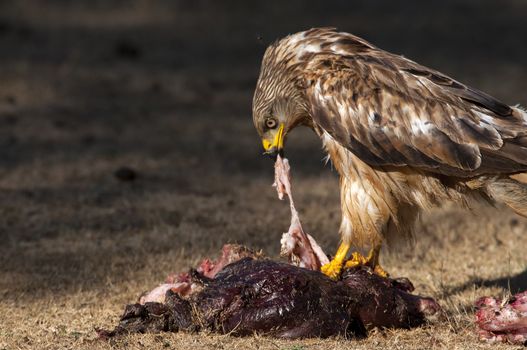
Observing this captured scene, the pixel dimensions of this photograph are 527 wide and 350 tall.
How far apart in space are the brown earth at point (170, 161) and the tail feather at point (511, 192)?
2.60 feet

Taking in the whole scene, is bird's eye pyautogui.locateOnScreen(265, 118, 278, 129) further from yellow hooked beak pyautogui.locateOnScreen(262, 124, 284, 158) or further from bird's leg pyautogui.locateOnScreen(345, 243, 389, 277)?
bird's leg pyautogui.locateOnScreen(345, 243, 389, 277)

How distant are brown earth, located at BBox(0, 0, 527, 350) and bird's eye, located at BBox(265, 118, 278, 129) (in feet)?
4.22

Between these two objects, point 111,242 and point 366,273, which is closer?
point 366,273

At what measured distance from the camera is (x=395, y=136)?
6.79 m

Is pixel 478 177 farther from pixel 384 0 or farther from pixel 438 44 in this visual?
pixel 384 0

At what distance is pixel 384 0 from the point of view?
19.8 m

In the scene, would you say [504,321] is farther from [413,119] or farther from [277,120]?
[277,120]

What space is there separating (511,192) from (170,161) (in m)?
5.79

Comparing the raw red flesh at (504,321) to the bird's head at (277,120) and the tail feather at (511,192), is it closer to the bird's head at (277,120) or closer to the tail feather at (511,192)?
the tail feather at (511,192)

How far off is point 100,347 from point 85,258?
261cm

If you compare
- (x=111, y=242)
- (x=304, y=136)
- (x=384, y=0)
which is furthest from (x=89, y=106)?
(x=384, y=0)

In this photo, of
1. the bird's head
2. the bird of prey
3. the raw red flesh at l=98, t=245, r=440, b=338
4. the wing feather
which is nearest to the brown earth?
the raw red flesh at l=98, t=245, r=440, b=338

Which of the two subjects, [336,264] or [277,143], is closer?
[336,264]

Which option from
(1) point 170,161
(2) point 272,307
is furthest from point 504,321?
(1) point 170,161
